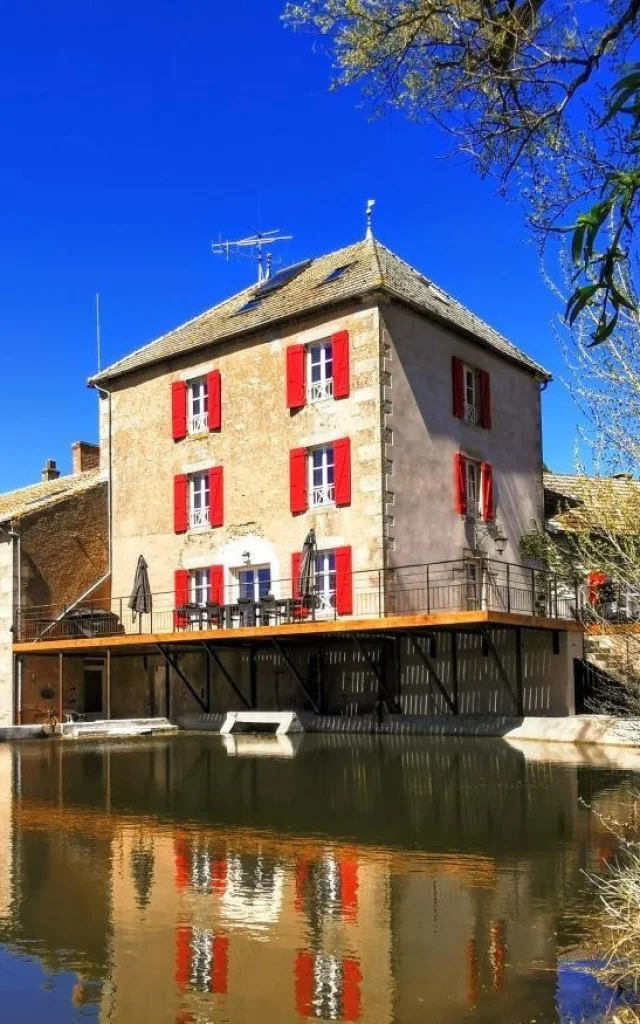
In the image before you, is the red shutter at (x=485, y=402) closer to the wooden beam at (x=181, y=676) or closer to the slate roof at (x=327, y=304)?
the slate roof at (x=327, y=304)

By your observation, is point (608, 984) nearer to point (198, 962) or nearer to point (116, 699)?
point (198, 962)

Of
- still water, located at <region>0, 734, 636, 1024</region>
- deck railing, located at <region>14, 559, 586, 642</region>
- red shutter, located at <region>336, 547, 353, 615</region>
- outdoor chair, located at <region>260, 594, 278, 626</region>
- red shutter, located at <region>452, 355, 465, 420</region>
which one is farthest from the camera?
red shutter, located at <region>452, 355, 465, 420</region>

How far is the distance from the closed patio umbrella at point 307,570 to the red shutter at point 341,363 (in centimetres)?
320

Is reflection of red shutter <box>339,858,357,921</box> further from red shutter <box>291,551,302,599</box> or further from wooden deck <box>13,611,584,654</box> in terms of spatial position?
red shutter <box>291,551,302,599</box>

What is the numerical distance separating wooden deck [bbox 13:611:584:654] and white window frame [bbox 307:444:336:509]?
3.07 meters

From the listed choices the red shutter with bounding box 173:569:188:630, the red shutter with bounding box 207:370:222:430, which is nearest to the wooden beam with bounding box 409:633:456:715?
the red shutter with bounding box 173:569:188:630

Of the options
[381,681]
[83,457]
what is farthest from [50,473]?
[381,681]

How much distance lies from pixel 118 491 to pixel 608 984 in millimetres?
21842

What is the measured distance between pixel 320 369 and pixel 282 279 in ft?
15.0

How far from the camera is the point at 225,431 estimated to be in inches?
913

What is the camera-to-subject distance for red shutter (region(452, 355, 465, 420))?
74.1ft

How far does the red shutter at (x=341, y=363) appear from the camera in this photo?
68.7ft

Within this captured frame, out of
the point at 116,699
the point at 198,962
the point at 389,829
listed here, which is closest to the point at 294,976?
the point at 198,962

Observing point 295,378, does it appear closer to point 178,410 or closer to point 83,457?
point 178,410
